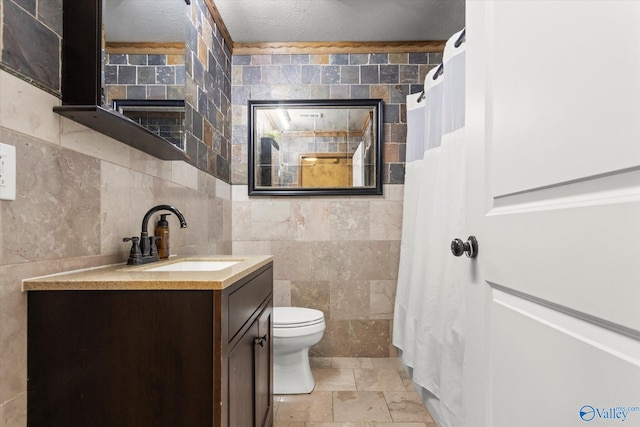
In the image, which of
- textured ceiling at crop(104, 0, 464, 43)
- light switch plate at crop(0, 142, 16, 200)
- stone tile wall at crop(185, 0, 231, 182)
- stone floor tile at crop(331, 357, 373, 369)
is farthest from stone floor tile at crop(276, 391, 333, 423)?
textured ceiling at crop(104, 0, 464, 43)

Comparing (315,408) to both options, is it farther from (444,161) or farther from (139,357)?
(444,161)

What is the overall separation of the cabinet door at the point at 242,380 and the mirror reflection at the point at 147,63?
85cm

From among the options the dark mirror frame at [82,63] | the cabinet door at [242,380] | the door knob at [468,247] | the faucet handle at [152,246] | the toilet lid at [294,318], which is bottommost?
the toilet lid at [294,318]

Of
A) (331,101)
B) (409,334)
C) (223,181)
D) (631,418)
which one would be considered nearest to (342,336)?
(409,334)

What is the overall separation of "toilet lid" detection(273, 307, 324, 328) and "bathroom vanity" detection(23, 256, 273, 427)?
1.18 metres

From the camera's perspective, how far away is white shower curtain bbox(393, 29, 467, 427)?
1651 mm

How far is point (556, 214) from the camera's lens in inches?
25.1

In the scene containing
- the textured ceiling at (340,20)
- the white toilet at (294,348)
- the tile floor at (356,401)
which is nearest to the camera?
the tile floor at (356,401)

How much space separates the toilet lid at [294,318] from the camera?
202 centimetres

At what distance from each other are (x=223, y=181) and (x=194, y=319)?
1751mm

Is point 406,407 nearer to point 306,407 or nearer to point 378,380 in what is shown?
point 378,380

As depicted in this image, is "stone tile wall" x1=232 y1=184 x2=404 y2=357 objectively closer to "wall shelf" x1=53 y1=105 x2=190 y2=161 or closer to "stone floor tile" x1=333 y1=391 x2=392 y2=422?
"stone floor tile" x1=333 y1=391 x2=392 y2=422

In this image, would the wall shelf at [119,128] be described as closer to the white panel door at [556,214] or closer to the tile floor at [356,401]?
the white panel door at [556,214]

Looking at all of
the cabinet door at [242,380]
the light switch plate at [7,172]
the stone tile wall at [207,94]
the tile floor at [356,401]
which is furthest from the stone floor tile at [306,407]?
the light switch plate at [7,172]
